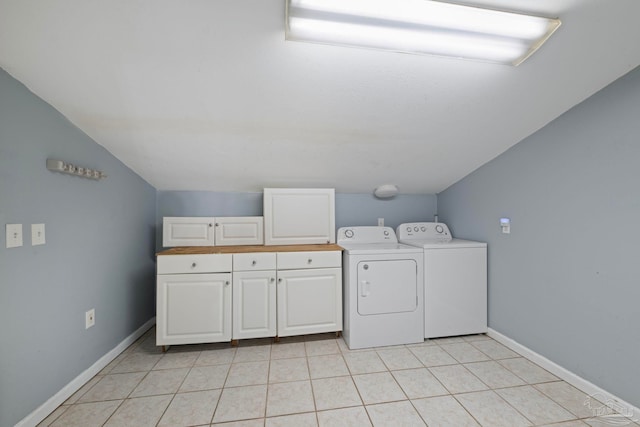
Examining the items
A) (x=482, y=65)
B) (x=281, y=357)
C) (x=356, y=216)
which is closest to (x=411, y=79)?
(x=482, y=65)

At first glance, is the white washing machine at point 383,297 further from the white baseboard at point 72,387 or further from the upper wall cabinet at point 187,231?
the white baseboard at point 72,387

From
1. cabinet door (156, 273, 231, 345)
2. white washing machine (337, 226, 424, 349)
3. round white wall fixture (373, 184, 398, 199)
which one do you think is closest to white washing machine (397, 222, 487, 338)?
white washing machine (337, 226, 424, 349)

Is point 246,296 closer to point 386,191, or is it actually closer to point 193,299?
point 193,299

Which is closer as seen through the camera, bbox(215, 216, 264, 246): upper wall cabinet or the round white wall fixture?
bbox(215, 216, 264, 246): upper wall cabinet

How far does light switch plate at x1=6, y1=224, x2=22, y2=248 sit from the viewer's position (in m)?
1.26

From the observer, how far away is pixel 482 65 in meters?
1.48

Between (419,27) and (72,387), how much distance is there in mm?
2839

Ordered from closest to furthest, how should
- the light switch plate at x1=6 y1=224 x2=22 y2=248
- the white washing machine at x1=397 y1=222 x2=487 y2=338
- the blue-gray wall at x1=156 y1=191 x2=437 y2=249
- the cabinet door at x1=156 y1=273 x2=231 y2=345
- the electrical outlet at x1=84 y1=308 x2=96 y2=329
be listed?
the light switch plate at x1=6 y1=224 x2=22 y2=248
the electrical outlet at x1=84 y1=308 x2=96 y2=329
the cabinet door at x1=156 y1=273 x2=231 y2=345
the white washing machine at x1=397 y1=222 x2=487 y2=338
the blue-gray wall at x1=156 y1=191 x2=437 y2=249

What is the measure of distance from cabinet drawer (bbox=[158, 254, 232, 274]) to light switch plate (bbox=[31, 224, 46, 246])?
29.4 inches

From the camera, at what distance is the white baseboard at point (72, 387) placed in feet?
4.48

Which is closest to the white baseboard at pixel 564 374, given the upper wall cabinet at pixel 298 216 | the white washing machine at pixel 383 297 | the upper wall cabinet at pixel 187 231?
the white washing machine at pixel 383 297

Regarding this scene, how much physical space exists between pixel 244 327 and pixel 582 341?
2.41 m

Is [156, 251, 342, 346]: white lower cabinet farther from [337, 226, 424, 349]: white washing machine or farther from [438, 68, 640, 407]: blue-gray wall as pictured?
[438, 68, 640, 407]: blue-gray wall

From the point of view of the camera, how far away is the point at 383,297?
2271 millimetres
